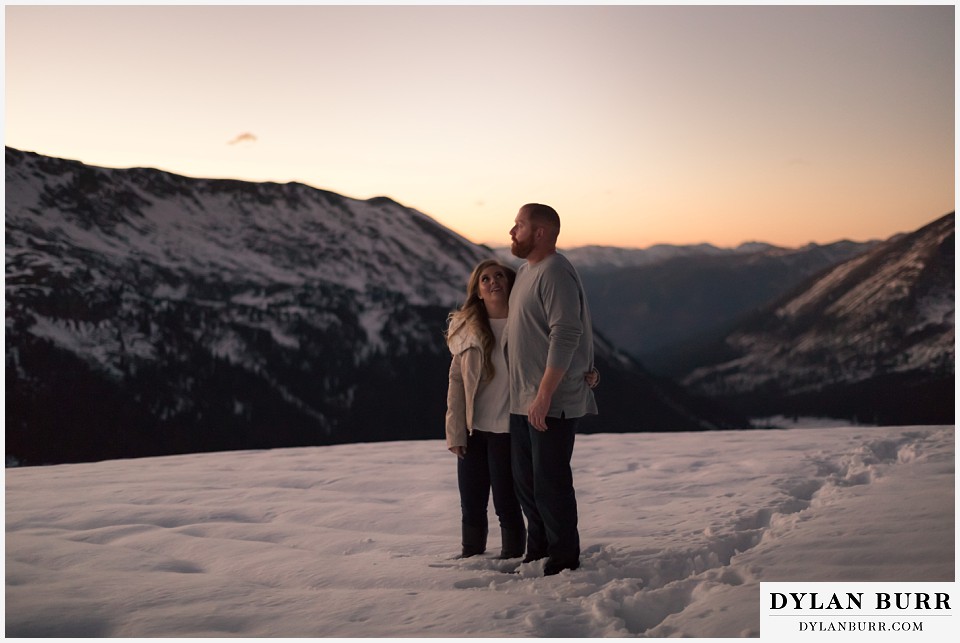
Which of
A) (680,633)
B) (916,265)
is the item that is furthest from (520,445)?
(916,265)

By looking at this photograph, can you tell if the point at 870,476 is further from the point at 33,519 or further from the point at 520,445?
the point at 33,519

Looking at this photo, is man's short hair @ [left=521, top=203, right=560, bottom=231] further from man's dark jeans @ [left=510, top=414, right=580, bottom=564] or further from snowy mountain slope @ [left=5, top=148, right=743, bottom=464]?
snowy mountain slope @ [left=5, top=148, right=743, bottom=464]

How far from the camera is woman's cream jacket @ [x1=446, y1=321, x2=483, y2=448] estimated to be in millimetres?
3684

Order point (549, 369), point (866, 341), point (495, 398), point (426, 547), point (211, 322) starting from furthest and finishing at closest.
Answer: point (866, 341)
point (211, 322)
point (426, 547)
point (495, 398)
point (549, 369)

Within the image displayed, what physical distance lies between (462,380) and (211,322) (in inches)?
1358

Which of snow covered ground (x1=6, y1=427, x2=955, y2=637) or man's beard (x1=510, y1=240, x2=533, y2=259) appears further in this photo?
man's beard (x1=510, y1=240, x2=533, y2=259)

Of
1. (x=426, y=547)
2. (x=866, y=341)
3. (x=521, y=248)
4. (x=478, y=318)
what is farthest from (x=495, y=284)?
(x=866, y=341)

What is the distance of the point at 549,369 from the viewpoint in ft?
10.8

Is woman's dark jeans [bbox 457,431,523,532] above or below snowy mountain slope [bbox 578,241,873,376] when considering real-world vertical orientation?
below

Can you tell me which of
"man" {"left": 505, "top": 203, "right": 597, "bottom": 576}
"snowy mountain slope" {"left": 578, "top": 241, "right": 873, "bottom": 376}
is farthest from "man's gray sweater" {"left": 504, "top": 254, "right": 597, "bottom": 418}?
"snowy mountain slope" {"left": 578, "top": 241, "right": 873, "bottom": 376}

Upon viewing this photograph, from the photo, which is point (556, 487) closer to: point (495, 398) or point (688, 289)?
point (495, 398)

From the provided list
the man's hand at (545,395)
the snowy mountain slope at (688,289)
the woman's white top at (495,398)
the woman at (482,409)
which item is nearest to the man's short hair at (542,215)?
Answer: the woman at (482,409)

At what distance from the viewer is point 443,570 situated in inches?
136

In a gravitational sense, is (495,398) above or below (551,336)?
below
